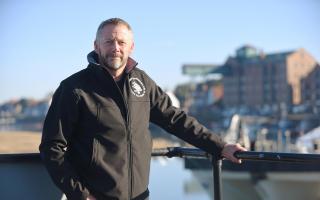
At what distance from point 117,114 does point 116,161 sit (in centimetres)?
21

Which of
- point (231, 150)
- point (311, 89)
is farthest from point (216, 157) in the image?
point (311, 89)

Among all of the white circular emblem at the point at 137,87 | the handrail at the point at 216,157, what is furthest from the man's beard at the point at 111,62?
the handrail at the point at 216,157

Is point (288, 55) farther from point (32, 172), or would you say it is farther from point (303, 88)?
point (32, 172)

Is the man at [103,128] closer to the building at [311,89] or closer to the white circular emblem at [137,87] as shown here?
the white circular emblem at [137,87]

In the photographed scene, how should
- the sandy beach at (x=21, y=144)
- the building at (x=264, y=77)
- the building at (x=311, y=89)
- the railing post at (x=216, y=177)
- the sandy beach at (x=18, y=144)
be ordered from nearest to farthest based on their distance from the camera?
the railing post at (x=216, y=177) < the sandy beach at (x=21, y=144) < the sandy beach at (x=18, y=144) < the building at (x=311, y=89) < the building at (x=264, y=77)

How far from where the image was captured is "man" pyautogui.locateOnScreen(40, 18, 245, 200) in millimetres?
2338

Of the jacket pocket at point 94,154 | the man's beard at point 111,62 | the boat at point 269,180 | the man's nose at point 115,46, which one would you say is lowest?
the boat at point 269,180

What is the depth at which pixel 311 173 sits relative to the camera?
8648 mm

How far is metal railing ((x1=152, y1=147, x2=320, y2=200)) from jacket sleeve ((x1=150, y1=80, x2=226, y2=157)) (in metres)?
0.11

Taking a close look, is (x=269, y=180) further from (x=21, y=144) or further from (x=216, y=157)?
(x=21, y=144)

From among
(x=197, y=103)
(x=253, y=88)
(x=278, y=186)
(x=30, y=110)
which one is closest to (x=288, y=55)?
(x=253, y=88)

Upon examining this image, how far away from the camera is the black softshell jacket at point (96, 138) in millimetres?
2332

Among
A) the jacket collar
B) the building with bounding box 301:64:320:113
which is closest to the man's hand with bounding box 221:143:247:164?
the jacket collar

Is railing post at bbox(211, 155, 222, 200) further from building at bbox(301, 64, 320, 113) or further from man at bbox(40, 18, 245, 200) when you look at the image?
building at bbox(301, 64, 320, 113)
